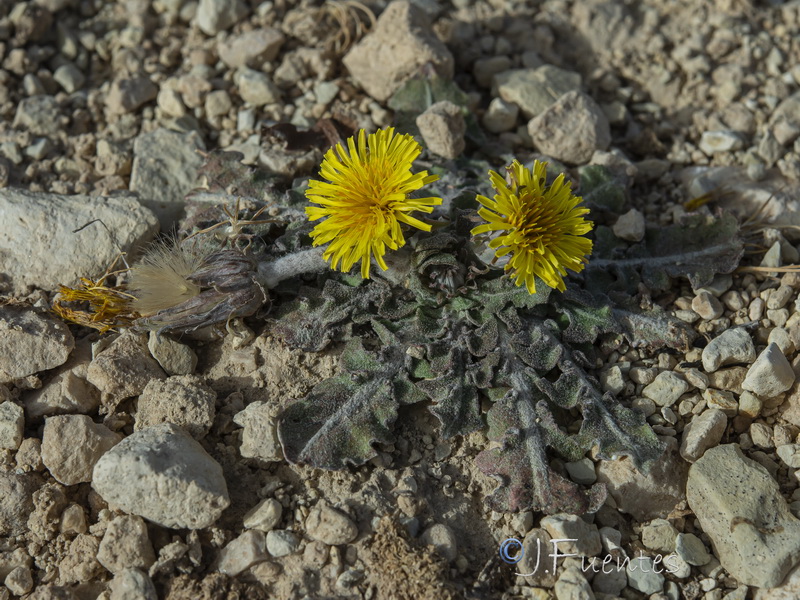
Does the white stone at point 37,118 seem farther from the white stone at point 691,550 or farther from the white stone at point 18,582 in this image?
the white stone at point 691,550

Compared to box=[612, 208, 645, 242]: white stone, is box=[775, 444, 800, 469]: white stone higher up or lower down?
lower down

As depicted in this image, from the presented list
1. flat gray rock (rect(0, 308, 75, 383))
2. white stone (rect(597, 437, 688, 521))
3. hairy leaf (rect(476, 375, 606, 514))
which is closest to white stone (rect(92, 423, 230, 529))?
flat gray rock (rect(0, 308, 75, 383))

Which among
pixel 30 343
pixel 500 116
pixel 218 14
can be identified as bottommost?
pixel 30 343

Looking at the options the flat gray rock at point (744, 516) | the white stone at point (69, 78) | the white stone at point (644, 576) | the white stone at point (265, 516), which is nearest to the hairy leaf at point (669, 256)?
the flat gray rock at point (744, 516)

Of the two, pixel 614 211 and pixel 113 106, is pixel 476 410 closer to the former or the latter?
pixel 614 211

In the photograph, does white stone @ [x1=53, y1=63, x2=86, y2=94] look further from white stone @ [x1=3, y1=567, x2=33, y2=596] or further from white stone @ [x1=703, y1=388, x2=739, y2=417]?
white stone @ [x1=703, y1=388, x2=739, y2=417]

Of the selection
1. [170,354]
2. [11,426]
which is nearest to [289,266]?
[170,354]

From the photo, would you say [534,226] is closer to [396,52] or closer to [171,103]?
[396,52]
